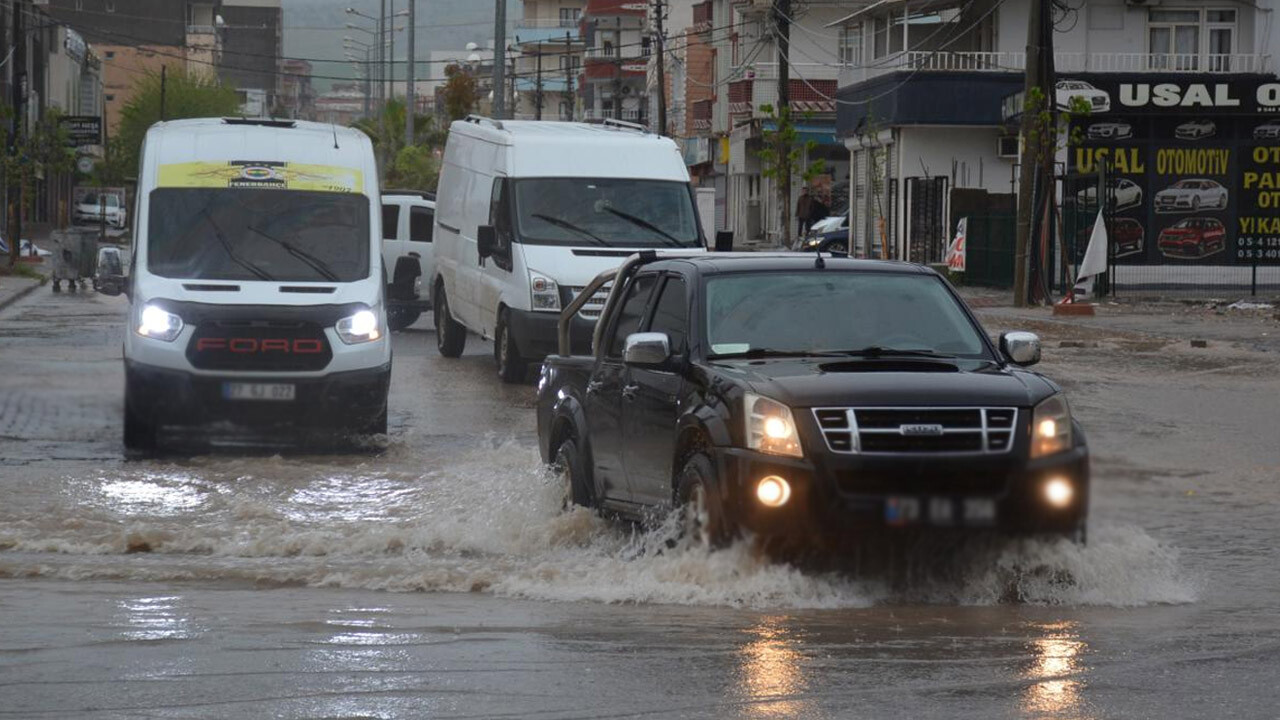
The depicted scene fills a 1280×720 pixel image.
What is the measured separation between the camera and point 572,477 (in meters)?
10.3

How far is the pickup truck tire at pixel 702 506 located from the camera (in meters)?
8.27

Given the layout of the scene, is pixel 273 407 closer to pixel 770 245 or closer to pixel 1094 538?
pixel 1094 538

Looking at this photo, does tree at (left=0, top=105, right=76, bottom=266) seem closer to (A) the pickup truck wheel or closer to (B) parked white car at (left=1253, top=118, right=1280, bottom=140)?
(B) parked white car at (left=1253, top=118, right=1280, bottom=140)

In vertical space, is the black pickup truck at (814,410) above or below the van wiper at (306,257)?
below

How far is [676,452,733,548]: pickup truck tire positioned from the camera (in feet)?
27.1

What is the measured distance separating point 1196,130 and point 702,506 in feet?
123

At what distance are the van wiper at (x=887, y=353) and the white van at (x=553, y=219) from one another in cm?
1019

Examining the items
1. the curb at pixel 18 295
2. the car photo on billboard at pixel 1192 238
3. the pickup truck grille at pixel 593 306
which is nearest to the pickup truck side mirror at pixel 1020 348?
the pickup truck grille at pixel 593 306

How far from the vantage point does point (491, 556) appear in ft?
32.4

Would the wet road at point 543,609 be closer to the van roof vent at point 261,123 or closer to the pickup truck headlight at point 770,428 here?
the pickup truck headlight at point 770,428

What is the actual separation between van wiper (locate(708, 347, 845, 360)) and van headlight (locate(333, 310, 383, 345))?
20.3 feet

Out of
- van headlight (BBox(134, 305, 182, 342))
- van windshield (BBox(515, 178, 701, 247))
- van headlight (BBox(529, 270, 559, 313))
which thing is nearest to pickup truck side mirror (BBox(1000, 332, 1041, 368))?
van headlight (BBox(134, 305, 182, 342))

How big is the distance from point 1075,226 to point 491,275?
1752cm

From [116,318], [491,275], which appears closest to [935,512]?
[491,275]
